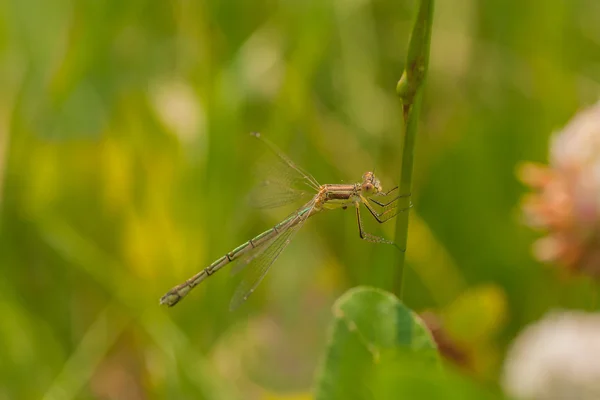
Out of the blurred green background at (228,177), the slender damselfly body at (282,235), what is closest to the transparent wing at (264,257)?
the slender damselfly body at (282,235)

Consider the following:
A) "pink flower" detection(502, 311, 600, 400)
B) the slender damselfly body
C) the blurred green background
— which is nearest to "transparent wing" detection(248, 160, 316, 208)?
the slender damselfly body

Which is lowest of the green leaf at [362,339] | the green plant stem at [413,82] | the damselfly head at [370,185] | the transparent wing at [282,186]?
the green leaf at [362,339]

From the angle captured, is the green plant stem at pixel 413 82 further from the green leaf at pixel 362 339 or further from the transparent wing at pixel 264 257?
the transparent wing at pixel 264 257

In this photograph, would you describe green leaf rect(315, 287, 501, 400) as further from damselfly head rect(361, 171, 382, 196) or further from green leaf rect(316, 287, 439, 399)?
damselfly head rect(361, 171, 382, 196)

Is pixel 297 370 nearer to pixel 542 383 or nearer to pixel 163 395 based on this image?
pixel 163 395

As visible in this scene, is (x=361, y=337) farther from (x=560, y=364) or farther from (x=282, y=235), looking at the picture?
(x=282, y=235)

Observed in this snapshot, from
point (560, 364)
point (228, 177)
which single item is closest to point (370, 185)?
point (560, 364)
